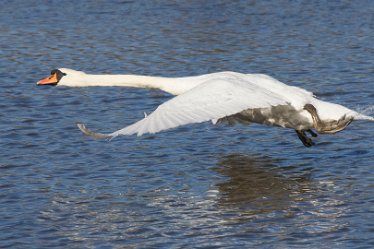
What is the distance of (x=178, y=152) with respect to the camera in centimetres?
1124

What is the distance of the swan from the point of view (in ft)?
29.5

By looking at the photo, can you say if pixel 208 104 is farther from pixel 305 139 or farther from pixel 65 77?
pixel 65 77

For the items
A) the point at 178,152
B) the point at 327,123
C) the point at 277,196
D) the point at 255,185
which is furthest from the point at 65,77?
the point at 277,196

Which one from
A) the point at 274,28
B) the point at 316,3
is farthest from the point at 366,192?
the point at 316,3

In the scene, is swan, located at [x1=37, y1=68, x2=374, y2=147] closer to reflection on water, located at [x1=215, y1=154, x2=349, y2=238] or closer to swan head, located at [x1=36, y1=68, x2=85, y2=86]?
swan head, located at [x1=36, y1=68, x2=85, y2=86]

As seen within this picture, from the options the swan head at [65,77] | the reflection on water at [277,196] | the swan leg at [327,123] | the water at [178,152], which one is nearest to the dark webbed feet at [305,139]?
the water at [178,152]

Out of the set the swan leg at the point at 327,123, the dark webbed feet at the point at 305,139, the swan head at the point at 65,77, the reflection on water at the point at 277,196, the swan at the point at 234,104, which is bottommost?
the reflection on water at the point at 277,196

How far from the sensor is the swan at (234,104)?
898 centimetres

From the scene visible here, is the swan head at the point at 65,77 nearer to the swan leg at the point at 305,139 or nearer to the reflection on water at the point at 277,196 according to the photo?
the reflection on water at the point at 277,196

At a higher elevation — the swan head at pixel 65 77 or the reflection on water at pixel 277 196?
the swan head at pixel 65 77

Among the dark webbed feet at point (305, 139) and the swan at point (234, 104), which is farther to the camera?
the dark webbed feet at point (305, 139)

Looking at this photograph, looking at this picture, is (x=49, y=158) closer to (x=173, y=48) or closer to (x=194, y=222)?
(x=194, y=222)

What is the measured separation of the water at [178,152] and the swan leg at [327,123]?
0.45 metres

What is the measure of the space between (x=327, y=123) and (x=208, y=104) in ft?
5.51
